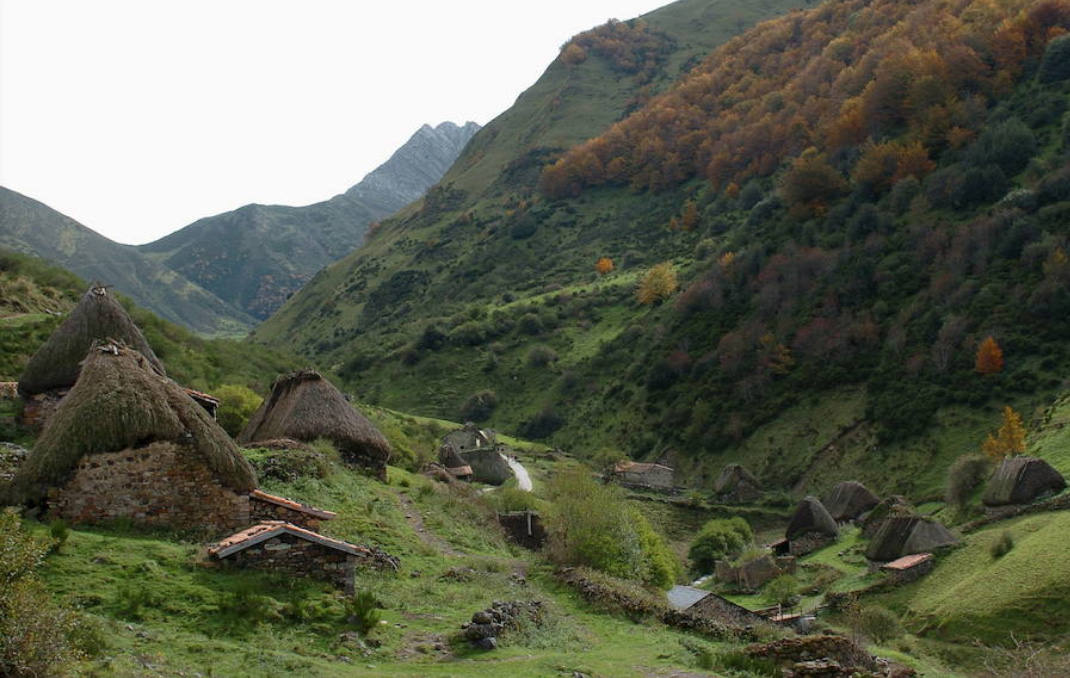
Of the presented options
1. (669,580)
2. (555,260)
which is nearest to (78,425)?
(669,580)

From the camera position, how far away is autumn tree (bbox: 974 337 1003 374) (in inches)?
1967

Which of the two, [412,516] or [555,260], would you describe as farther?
[555,260]

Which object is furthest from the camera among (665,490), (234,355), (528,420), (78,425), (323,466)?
(528,420)

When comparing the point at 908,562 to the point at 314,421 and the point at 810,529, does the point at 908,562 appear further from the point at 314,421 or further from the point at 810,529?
the point at 314,421

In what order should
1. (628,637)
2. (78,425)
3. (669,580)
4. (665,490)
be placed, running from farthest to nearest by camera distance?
(665,490), (669,580), (628,637), (78,425)

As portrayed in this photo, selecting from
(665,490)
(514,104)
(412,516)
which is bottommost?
(665,490)

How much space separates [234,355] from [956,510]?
138ft

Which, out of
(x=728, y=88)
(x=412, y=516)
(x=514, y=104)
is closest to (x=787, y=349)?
(x=412, y=516)

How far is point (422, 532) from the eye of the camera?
2198cm

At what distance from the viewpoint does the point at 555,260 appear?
4587 inches

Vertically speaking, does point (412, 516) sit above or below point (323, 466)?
below

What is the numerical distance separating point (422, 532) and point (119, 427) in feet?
30.0

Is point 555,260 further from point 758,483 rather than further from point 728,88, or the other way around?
point 758,483

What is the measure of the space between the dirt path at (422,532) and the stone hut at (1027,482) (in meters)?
23.1
